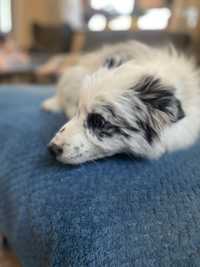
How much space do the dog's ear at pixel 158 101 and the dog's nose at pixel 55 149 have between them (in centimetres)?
26

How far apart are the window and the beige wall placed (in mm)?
94

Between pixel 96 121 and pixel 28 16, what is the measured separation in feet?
14.5

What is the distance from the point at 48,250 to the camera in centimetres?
70

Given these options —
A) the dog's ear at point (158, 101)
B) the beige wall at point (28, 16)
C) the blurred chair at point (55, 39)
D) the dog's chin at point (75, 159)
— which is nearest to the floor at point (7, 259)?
the dog's chin at point (75, 159)

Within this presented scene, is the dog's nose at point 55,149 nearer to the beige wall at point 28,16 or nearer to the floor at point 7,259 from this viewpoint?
the floor at point 7,259

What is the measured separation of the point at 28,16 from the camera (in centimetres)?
486

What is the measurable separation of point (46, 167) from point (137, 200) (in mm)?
287

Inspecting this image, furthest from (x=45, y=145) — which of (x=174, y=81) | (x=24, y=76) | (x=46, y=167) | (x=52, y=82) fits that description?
(x=24, y=76)

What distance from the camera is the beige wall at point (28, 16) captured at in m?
4.71

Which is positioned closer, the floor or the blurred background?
the floor

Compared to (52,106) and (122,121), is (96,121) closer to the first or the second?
(122,121)

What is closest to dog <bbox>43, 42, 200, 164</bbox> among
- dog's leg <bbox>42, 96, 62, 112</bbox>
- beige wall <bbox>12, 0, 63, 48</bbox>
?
dog's leg <bbox>42, 96, 62, 112</bbox>

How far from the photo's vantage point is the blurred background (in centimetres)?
314

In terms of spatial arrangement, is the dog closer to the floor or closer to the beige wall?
the floor
